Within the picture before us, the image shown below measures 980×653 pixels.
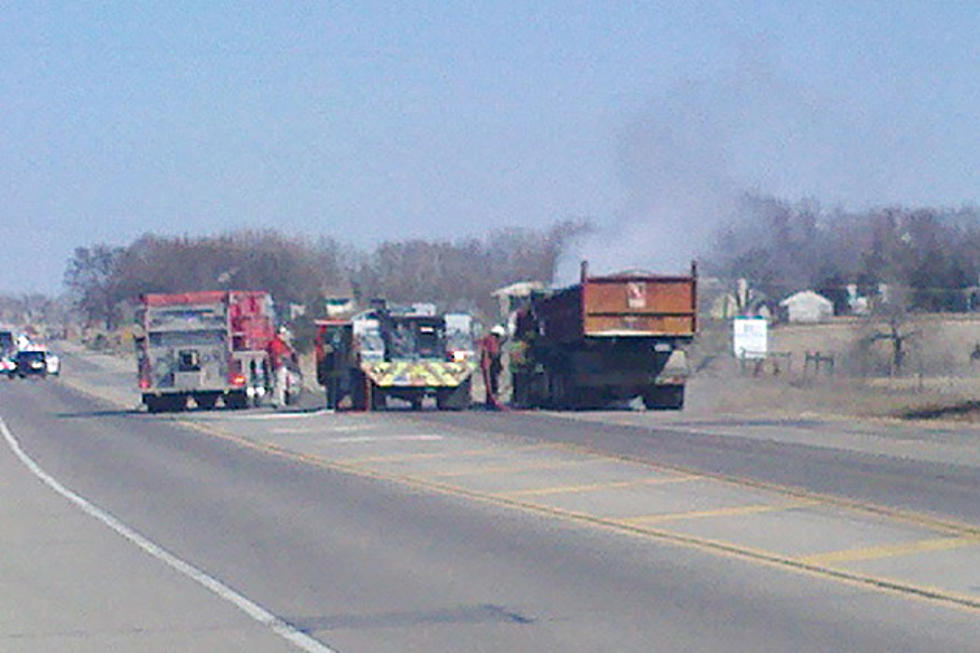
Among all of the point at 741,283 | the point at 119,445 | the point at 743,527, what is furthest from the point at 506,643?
the point at 741,283

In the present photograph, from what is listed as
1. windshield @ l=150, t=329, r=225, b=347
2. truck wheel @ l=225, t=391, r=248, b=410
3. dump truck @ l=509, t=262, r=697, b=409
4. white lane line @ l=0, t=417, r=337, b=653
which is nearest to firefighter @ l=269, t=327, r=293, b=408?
truck wheel @ l=225, t=391, r=248, b=410

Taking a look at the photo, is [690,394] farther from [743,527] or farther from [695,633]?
[695,633]

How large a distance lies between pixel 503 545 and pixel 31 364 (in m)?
82.4

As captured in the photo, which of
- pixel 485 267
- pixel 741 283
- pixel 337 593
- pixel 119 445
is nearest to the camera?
pixel 337 593

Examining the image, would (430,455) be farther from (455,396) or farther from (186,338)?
(186,338)

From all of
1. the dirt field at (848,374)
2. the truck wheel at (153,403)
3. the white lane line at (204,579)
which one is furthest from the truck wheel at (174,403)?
the white lane line at (204,579)

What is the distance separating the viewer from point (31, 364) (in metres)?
94.1

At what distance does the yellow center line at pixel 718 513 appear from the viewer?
17.6m

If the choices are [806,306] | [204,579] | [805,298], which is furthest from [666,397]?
[806,306]

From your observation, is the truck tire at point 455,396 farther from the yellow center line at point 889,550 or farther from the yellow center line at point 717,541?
the yellow center line at point 889,550

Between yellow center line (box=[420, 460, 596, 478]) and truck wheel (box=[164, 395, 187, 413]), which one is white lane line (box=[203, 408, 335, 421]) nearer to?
truck wheel (box=[164, 395, 187, 413])

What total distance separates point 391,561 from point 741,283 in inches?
2804

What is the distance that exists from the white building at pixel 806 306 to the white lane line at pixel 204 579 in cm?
8070

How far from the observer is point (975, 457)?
2514cm
